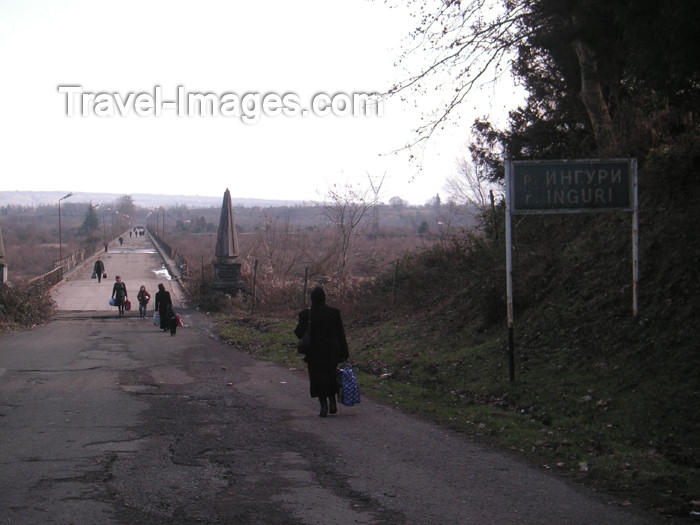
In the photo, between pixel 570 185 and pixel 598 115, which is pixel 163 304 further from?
pixel 570 185

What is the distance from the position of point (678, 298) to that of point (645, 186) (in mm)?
3791

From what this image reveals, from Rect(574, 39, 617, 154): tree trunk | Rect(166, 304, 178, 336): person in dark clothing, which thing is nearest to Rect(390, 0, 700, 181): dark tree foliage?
Rect(574, 39, 617, 154): tree trunk

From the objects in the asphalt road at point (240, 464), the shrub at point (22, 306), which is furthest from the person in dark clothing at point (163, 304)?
the asphalt road at point (240, 464)

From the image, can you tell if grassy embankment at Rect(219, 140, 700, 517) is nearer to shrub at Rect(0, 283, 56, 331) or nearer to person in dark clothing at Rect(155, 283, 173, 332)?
person in dark clothing at Rect(155, 283, 173, 332)

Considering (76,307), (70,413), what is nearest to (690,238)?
(70,413)

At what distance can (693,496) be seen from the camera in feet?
18.0

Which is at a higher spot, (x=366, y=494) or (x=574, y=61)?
(x=574, y=61)

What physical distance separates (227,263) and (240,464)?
24079 mm

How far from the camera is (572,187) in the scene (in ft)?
33.8

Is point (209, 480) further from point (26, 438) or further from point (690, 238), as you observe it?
point (690, 238)

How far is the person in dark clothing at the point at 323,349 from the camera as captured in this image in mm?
8844

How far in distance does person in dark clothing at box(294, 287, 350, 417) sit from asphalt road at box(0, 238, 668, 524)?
396 millimetres

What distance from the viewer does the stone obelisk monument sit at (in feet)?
98.3

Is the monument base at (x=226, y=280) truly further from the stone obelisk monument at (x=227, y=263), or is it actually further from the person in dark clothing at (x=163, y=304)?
the person in dark clothing at (x=163, y=304)
